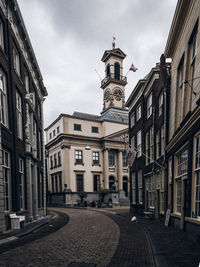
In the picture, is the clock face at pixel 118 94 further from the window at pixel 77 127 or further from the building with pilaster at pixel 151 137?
the building with pilaster at pixel 151 137

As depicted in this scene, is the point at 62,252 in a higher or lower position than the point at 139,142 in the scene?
lower

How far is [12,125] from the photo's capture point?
40.7 feet

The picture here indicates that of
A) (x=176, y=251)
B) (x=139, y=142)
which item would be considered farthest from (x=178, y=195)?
(x=139, y=142)

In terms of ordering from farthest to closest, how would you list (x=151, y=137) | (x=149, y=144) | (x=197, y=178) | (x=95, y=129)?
(x=95, y=129)
(x=149, y=144)
(x=151, y=137)
(x=197, y=178)

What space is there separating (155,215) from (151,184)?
107 inches

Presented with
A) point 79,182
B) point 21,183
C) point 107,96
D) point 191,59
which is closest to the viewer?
point 191,59

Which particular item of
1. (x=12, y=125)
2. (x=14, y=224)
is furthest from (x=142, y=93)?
(x=14, y=224)

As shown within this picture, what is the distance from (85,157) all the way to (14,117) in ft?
90.7

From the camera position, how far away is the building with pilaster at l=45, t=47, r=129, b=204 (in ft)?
124

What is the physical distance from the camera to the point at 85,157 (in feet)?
130

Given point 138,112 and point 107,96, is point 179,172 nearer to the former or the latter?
point 138,112

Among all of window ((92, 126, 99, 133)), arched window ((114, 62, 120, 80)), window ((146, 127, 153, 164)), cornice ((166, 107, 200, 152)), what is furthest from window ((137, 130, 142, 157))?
arched window ((114, 62, 120, 80))

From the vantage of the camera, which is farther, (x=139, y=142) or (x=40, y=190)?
(x=139, y=142)

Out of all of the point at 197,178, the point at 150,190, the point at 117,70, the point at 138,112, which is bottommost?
the point at 150,190
